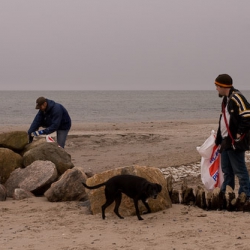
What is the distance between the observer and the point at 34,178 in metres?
9.10

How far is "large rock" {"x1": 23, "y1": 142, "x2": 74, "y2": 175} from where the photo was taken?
31.8 ft

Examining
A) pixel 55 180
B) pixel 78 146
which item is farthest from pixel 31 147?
pixel 78 146

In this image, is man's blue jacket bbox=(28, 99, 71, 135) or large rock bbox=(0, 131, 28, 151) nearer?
man's blue jacket bbox=(28, 99, 71, 135)

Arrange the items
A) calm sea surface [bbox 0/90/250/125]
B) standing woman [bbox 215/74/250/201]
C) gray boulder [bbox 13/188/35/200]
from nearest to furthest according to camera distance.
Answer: standing woman [bbox 215/74/250/201] → gray boulder [bbox 13/188/35/200] → calm sea surface [bbox 0/90/250/125]

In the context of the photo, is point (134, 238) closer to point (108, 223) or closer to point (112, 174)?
point (108, 223)

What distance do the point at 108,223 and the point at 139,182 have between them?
0.65 meters

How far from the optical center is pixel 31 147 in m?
10.5

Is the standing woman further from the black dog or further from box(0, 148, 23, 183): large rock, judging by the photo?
box(0, 148, 23, 183): large rock

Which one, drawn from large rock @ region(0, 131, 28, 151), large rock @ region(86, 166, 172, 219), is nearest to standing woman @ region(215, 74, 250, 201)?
large rock @ region(86, 166, 172, 219)

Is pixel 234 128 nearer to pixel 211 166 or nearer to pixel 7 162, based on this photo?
pixel 211 166

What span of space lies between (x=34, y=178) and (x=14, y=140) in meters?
1.65

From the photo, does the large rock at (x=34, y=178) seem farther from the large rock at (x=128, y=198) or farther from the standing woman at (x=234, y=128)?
the standing woman at (x=234, y=128)

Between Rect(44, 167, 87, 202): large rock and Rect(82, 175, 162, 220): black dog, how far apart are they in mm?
1424

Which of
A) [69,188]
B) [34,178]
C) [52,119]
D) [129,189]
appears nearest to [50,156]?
[34,178]
